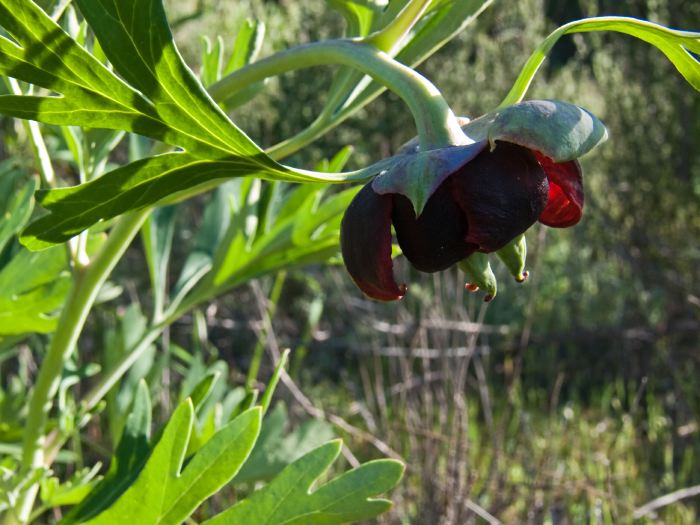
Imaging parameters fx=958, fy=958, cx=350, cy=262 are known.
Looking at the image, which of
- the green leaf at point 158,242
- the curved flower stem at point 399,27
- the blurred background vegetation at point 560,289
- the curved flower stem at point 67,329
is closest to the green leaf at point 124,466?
the curved flower stem at point 67,329

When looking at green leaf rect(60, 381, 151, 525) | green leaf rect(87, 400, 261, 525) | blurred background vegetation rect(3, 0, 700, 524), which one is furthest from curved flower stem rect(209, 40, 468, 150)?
blurred background vegetation rect(3, 0, 700, 524)

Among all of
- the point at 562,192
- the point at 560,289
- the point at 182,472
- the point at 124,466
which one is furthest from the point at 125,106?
the point at 560,289

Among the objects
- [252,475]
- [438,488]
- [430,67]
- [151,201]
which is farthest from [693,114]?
[151,201]

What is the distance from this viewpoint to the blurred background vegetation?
108 inches

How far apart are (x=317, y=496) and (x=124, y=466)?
226 mm

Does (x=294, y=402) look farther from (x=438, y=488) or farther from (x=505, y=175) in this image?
(x=505, y=175)

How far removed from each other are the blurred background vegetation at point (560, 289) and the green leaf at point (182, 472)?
1.62m

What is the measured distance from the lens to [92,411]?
3.37 feet

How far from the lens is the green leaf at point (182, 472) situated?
0.79m

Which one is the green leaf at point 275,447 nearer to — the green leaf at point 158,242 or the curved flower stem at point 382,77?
the green leaf at point 158,242

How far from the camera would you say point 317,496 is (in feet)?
2.77

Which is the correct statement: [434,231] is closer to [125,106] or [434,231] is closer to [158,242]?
[125,106]

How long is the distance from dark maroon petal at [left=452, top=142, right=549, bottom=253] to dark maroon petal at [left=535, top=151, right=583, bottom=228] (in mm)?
35

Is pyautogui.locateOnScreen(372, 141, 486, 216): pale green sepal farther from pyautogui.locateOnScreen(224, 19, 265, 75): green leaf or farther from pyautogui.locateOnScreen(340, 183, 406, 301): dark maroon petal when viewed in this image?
pyautogui.locateOnScreen(224, 19, 265, 75): green leaf
